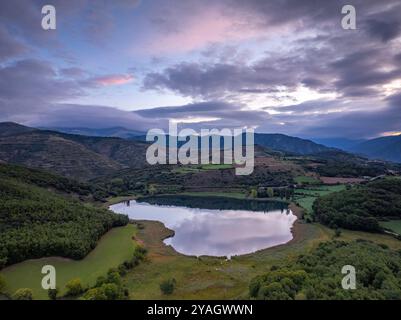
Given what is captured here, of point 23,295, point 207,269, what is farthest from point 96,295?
point 207,269

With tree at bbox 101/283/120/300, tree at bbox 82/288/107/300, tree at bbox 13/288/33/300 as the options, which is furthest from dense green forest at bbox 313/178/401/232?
tree at bbox 13/288/33/300

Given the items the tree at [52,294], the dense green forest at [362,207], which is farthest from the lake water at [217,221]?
the tree at [52,294]

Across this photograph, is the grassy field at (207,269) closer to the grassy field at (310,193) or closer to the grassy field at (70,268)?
the grassy field at (70,268)

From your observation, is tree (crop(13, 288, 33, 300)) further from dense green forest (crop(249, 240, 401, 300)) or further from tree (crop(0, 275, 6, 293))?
dense green forest (crop(249, 240, 401, 300))

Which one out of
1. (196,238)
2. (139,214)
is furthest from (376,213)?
(139,214)

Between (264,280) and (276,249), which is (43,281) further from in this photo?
(276,249)
